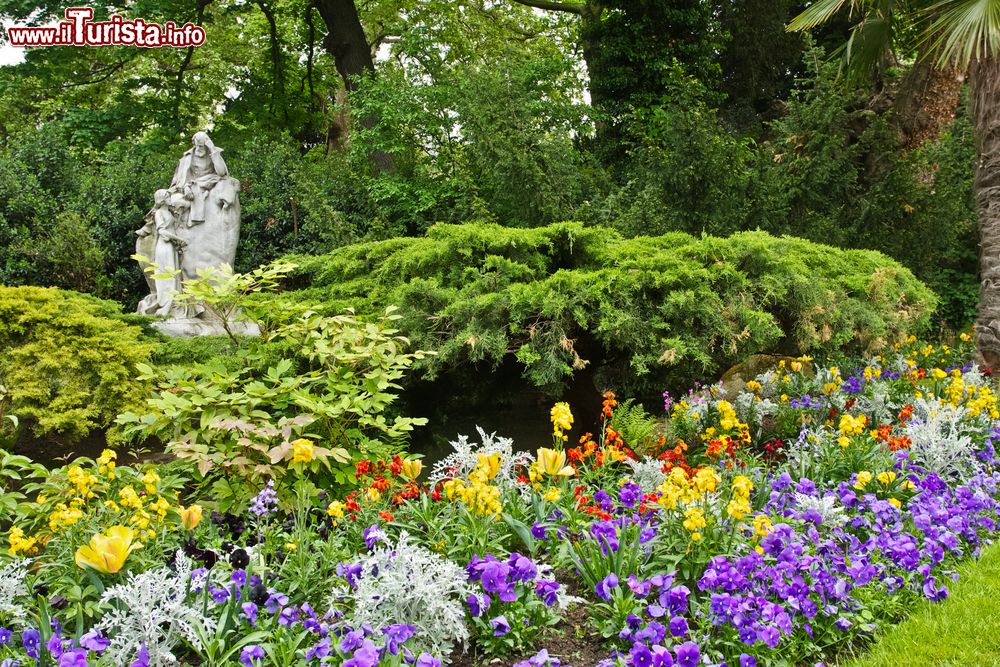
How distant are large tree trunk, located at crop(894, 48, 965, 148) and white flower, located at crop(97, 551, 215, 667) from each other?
12.6m

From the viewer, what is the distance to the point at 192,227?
290 inches

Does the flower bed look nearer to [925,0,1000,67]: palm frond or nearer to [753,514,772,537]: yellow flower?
[753,514,772,537]: yellow flower

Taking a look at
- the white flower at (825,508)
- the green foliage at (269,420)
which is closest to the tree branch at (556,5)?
the green foliage at (269,420)

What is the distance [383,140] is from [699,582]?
309 inches

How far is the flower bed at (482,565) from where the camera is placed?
2266 mm

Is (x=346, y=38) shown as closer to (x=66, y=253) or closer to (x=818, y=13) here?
(x=66, y=253)

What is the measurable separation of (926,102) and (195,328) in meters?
12.1

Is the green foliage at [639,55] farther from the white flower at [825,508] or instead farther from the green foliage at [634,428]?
the white flower at [825,508]

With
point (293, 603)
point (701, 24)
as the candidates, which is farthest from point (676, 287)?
point (701, 24)

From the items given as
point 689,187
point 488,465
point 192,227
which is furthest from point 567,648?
point 192,227

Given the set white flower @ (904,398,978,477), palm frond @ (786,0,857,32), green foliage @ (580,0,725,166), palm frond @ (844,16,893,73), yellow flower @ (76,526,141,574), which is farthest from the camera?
green foliage @ (580,0,725,166)

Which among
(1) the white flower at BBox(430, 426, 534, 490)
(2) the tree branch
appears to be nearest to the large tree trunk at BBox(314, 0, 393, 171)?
(2) the tree branch

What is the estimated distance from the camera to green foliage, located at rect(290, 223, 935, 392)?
4766 millimetres

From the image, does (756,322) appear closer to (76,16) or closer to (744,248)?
(744,248)
